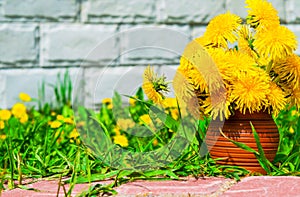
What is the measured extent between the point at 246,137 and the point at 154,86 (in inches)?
12.8

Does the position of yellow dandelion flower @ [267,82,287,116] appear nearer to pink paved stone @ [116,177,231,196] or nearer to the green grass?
the green grass

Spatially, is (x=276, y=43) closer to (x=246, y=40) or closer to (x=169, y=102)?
(x=246, y=40)

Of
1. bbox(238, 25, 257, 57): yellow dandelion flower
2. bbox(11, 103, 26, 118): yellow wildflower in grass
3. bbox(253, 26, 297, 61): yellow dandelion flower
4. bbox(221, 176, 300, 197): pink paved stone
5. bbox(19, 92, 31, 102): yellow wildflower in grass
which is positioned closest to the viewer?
bbox(221, 176, 300, 197): pink paved stone

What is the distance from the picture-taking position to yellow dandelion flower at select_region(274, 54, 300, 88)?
1.56 meters

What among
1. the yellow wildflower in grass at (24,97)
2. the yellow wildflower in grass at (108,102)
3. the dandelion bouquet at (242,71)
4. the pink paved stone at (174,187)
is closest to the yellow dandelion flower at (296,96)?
the dandelion bouquet at (242,71)

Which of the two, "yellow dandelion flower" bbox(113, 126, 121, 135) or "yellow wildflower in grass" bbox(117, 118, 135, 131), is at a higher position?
"yellow wildflower in grass" bbox(117, 118, 135, 131)

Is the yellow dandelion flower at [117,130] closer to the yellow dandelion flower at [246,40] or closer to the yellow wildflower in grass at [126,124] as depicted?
the yellow wildflower in grass at [126,124]

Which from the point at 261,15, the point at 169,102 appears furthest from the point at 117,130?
the point at 261,15

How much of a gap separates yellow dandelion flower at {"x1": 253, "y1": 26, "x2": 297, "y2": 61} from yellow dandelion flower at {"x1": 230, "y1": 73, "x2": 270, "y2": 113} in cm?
8

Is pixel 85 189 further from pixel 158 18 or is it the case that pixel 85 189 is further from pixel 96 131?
pixel 158 18

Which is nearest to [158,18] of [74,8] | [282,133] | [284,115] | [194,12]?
[194,12]

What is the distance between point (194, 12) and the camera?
2.97 metres

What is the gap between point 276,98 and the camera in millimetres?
1534

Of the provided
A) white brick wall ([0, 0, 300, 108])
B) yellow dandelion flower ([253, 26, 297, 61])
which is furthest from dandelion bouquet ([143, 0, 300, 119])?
white brick wall ([0, 0, 300, 108])
